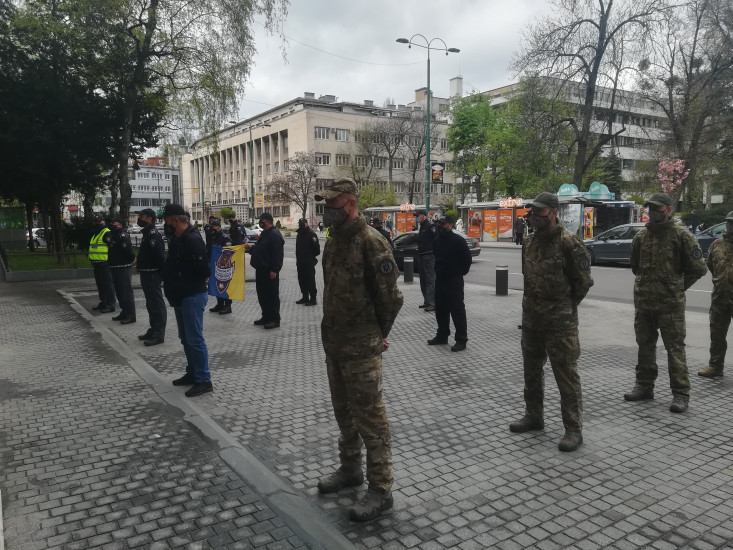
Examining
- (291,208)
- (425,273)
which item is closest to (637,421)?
(425,273)

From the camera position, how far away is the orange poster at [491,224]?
3847cm

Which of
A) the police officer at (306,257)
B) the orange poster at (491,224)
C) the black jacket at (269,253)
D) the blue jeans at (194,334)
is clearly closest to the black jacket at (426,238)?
the police officer at (306,257)

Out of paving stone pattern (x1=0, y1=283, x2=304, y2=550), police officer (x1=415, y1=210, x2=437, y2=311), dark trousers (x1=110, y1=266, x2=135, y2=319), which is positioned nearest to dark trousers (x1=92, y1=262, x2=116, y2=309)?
dark trousers (x1=110, y1=266, x2=135, y2=319)

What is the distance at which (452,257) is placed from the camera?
7.71 metres

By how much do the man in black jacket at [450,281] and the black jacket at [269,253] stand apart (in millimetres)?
2794

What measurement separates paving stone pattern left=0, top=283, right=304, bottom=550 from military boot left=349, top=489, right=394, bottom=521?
0.38 meters

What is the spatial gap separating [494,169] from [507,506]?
167ft

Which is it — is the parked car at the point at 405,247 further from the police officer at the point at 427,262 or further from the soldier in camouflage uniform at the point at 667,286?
the soldier in camouflage uniform at the point at 667,286

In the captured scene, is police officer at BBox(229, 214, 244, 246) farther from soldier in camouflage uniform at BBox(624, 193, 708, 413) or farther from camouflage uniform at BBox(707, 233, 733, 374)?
camouflage uniform at BBox(707, 233, 733, 374)

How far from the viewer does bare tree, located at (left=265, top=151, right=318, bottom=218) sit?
6456cm

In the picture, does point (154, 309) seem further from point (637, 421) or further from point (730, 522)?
point (730, 522)

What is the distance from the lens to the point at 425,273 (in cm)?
1100

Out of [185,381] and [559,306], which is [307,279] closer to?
[185,381]

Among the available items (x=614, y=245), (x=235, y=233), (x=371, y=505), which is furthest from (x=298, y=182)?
(x=371, y=505)
